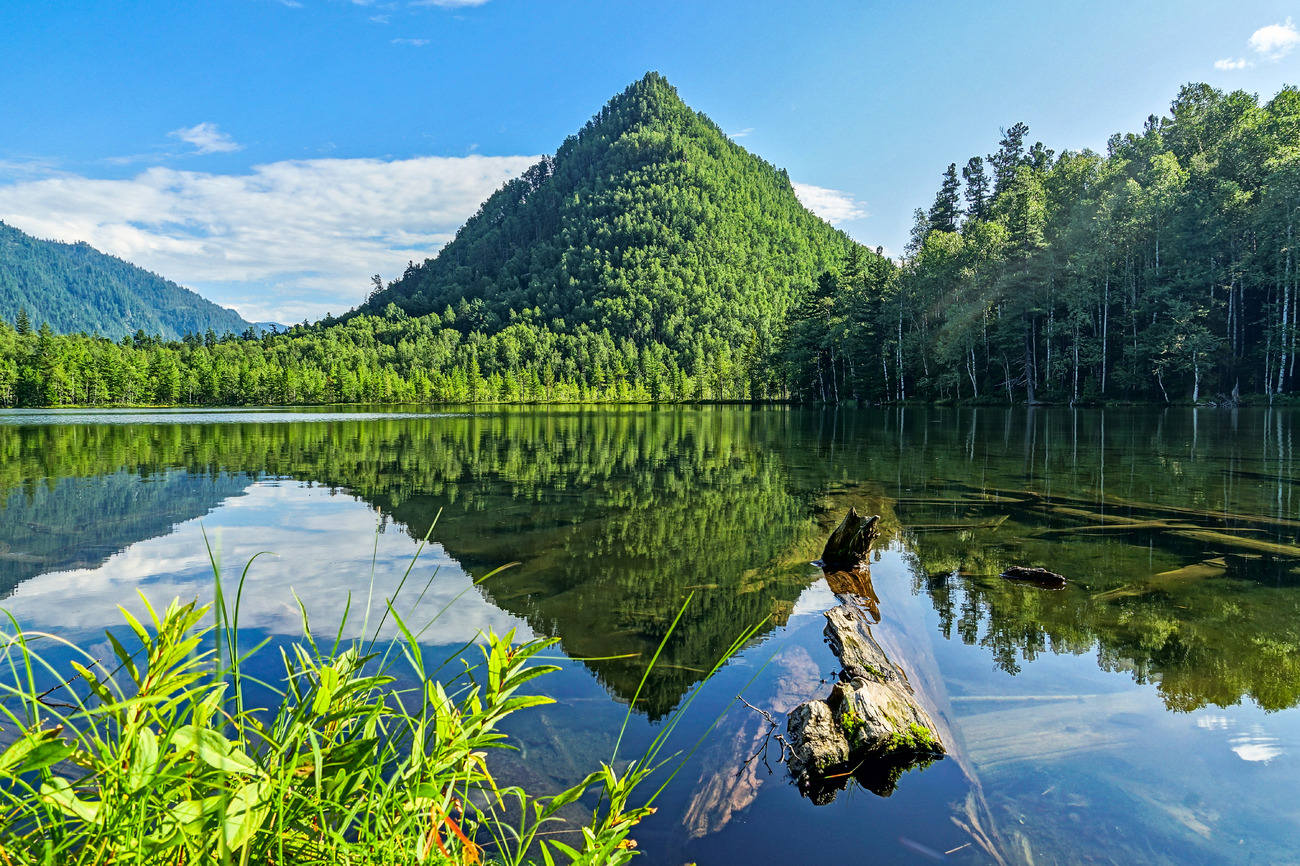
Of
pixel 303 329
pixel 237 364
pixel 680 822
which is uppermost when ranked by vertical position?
pixel 303 329

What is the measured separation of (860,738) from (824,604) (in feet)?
10.2

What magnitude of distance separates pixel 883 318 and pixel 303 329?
155807 millimetres

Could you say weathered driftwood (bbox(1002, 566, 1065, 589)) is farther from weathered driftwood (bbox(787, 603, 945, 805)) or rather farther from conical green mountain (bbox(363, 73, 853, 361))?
conical green mountain (bbox(363, 73, 853, 361))

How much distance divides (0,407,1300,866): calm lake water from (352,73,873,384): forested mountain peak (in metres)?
106

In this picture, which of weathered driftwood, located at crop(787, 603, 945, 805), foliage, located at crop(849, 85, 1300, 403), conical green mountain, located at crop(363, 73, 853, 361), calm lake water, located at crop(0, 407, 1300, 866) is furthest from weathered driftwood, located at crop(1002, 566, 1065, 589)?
conical green mountain, located at crop(363, 73, 853, 361)

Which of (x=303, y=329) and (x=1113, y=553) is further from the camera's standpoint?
(x=303, y=329)

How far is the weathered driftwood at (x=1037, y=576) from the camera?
722 cm

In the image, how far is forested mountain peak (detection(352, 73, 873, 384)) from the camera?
140m

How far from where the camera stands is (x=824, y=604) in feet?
23.7

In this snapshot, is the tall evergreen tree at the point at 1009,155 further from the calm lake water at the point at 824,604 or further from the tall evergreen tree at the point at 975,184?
the calm lake water at the point at 824,604

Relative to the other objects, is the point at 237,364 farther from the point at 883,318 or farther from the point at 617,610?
the point at 617,610

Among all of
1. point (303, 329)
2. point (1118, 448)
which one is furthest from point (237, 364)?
point (1118, 448)

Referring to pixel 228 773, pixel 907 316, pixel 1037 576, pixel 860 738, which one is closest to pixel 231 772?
pixel 228 773

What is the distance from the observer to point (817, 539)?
32.4ft
